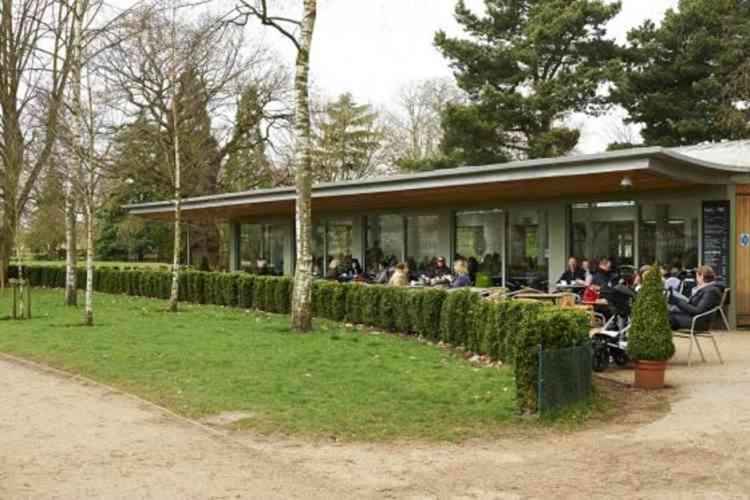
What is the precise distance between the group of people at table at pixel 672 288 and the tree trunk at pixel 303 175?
4.43m

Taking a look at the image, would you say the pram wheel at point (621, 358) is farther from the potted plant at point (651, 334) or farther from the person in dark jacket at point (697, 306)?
the potted plant at point (651, 334)

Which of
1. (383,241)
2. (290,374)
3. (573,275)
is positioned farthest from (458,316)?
(383,241)

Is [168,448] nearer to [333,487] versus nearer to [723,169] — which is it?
[333,487]

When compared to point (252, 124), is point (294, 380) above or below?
below

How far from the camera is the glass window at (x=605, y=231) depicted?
1692 cm

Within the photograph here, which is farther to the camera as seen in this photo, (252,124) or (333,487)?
(252,124)

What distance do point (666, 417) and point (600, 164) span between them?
6.37m

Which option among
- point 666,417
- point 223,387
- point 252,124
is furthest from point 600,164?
point 252,124

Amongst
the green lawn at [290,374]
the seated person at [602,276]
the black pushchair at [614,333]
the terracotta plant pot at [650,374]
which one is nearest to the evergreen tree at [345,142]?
the seated person at [602,276]

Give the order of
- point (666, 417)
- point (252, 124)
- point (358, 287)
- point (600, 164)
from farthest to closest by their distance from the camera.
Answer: point (252, 124), point (358, 287), point (600, 164), point (666, 417)

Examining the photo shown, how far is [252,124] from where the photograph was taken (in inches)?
1387

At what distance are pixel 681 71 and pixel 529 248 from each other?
47.7 feet

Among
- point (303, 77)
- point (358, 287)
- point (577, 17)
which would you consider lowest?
point (358, 287)

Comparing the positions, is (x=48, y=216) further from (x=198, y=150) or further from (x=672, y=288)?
(x=672, y=288)
